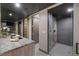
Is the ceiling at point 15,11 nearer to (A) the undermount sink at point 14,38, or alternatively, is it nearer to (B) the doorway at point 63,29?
(A) the undermount sink at point 14,38

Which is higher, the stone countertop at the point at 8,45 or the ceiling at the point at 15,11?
the ceiling at the point at 15,11

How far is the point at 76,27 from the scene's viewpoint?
6.75ft

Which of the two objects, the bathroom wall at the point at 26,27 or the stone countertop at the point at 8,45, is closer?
the stone countertop at the point at 8,45

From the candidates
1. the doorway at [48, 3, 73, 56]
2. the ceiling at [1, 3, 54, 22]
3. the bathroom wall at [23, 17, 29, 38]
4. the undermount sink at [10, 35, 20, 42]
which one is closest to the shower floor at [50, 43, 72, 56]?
the doorway at [48, 3, 73, 56]

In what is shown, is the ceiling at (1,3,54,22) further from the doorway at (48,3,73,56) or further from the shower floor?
the shower floor

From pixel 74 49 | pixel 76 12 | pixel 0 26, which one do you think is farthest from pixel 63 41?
pixel 0 26

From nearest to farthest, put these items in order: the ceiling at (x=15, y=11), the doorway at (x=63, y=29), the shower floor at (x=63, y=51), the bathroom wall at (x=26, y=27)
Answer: the ceiling at (x=15, y=11), the bathroom wall at (x=26, y=27), the shower floor at (x=63, y=51), the doorway at (x=63, y=29)

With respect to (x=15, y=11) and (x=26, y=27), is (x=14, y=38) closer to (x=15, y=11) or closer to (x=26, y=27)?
(x=26, y=27)

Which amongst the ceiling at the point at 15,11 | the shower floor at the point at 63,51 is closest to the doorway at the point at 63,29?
the shower floor at the point at 63,51

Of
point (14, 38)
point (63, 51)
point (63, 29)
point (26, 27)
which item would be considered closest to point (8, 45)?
point (14, 38)

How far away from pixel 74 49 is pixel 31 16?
1159 mm

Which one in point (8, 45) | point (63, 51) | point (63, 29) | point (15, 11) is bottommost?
point (63, 51)

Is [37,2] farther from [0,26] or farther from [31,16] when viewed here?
[0,26]

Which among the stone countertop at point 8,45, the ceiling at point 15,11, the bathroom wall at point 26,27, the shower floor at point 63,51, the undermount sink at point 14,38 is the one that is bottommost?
the shower floor at point 63,51
